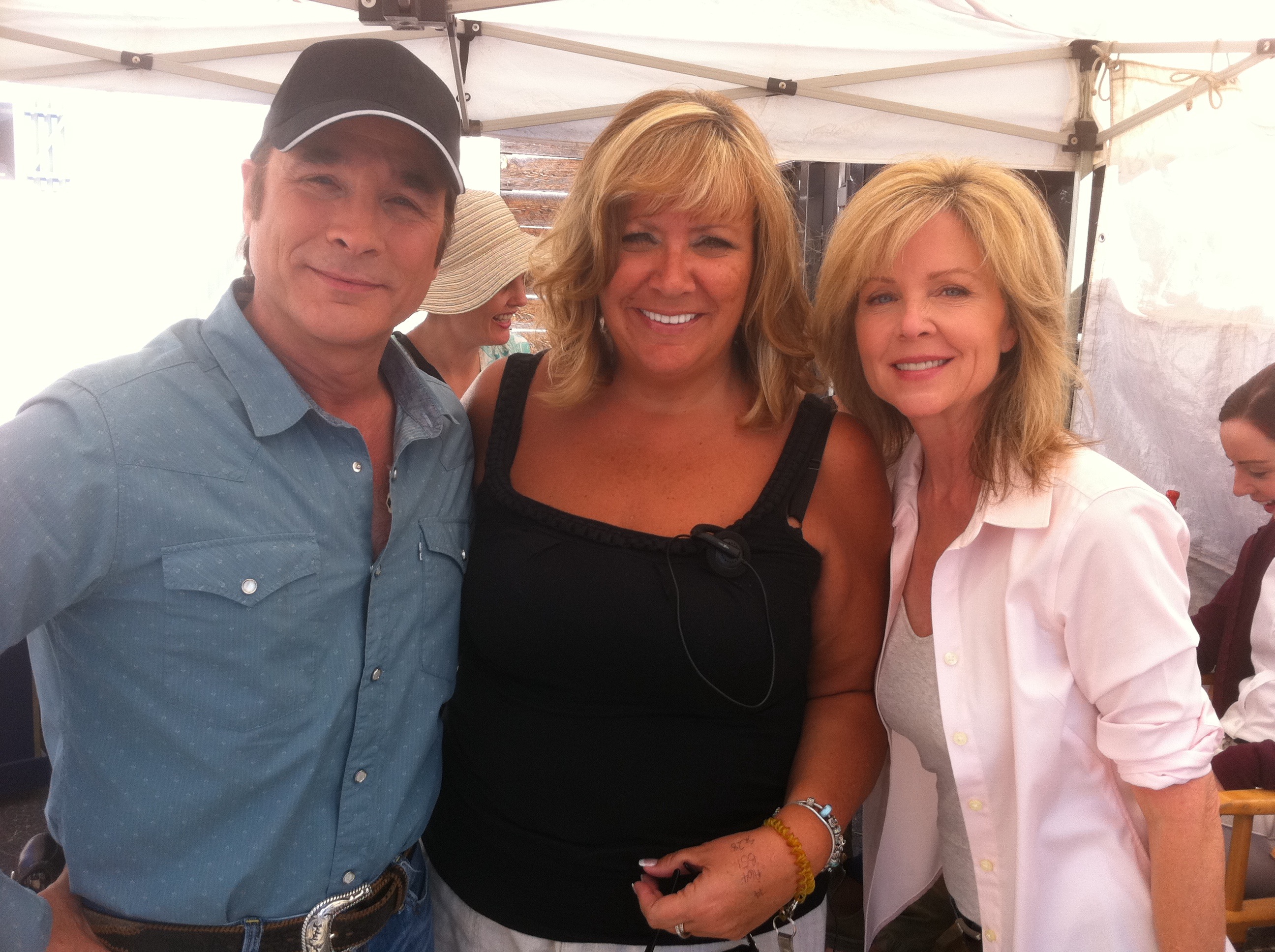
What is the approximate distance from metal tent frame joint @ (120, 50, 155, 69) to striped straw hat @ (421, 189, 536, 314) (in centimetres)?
121

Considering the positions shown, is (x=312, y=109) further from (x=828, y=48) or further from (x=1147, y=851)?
(x=828, y=48)

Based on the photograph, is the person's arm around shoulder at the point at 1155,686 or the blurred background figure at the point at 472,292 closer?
the person's arm around shoulder at the point at 1155,686

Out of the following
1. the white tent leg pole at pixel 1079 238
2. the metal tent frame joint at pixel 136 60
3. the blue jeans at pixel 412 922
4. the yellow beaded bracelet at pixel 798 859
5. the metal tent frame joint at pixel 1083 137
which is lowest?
the blue jeans at pixel 412 922

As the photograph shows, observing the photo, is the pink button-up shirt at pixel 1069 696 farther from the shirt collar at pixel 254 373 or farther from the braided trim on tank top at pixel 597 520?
the shirt collar at pixel 254 373

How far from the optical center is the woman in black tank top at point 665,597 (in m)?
1.50

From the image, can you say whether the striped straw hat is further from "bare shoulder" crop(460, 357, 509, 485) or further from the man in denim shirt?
the man in denim shirt

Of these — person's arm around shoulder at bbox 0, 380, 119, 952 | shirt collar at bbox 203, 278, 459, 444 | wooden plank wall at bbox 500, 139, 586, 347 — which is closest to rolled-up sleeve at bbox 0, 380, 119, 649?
person's arm around shoulder at bbox 0, 380, 119, 952

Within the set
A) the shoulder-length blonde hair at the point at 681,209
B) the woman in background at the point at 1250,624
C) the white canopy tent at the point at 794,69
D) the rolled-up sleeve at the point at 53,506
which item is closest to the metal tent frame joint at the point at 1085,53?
the white canopy tent at the point at 794,69

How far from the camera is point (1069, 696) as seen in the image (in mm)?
1469

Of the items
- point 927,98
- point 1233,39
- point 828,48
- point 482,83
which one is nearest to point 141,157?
point 482,83

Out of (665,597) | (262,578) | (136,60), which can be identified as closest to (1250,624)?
(665,597)

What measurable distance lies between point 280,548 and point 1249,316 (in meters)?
3.23

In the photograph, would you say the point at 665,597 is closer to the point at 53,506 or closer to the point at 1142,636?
the point at 1142,636

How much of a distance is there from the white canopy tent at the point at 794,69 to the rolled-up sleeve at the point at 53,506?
240 centimetres
